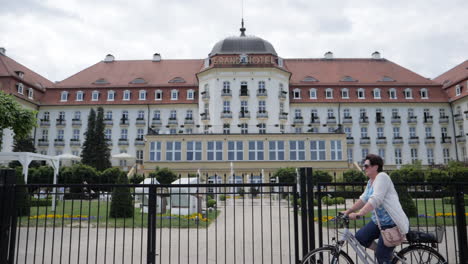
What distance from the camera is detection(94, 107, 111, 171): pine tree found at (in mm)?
41625

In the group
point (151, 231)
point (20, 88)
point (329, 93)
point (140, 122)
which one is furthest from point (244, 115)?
point (151, 231)

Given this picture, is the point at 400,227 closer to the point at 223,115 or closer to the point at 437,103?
the point at 223,115

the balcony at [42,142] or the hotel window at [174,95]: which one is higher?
the hotel window at [174,95]

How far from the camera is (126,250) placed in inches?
374

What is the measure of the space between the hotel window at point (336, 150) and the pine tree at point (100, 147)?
26031 mm

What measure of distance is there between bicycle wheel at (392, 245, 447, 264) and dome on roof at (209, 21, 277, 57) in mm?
40627

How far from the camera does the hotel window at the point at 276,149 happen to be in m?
36.9

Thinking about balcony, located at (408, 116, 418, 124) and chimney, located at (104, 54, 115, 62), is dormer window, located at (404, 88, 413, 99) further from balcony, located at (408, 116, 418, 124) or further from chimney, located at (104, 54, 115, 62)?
chimney, located at (104, 54, 115, 62)

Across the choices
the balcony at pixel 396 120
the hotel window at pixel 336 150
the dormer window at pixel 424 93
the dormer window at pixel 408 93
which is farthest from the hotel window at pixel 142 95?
the dormer window at pixel 424 93

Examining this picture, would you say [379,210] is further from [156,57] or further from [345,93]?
[156,57]

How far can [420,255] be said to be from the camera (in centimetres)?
497

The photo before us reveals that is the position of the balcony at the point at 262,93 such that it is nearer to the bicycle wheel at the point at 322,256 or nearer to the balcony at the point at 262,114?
the balcony at the point at 262,114

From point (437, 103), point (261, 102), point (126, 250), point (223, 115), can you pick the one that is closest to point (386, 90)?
point (437, 103)

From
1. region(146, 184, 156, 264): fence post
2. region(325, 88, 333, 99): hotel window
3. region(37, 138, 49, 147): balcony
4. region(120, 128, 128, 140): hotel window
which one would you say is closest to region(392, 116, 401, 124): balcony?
region(325, 88, 333, 99): hotel window
